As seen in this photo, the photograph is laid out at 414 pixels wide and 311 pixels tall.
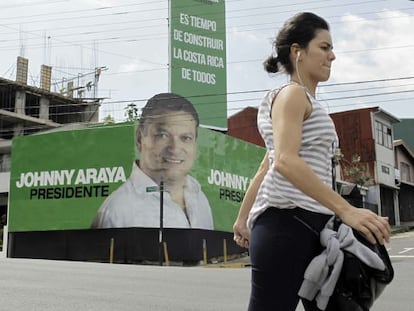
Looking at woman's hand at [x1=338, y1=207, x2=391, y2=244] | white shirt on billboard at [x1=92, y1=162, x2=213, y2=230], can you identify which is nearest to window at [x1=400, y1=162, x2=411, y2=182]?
white shirt on billboard at [x1=92, y1=162, x2=213, y2=230]

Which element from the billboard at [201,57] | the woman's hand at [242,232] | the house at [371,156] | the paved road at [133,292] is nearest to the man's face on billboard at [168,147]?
the billboard at [201,57]

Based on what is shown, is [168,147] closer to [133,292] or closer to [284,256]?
[133,292]

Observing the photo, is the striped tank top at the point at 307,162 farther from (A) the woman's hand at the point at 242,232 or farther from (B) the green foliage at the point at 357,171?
(B) the green foliage at the point at 357,171

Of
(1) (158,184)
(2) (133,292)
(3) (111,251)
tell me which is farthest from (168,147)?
(2) (133,292)

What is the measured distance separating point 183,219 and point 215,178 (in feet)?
9.78

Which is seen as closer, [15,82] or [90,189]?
[90,189]

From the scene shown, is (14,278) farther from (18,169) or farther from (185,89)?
(185,89)

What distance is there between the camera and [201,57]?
3441 cm

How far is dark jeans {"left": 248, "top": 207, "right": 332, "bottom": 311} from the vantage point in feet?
7.54

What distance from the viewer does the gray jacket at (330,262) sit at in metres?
2.19

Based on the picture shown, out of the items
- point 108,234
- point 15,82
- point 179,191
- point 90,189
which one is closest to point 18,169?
point 90,189

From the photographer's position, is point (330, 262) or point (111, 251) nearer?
point (330, 262)

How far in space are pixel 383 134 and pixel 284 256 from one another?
43.4 meters

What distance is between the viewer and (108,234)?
2608 centimetres
